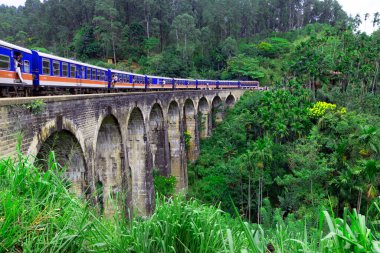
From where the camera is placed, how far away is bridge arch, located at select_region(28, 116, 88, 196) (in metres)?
8.16

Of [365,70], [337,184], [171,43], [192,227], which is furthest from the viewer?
[171,43]

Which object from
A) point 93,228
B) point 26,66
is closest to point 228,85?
point 26,66

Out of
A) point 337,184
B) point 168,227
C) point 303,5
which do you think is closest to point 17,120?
point 168,227

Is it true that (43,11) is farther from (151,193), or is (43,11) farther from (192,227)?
(192,227)

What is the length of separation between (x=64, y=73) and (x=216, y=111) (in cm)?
2963

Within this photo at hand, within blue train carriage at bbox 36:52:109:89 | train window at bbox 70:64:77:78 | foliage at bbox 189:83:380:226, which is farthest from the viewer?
foliage at bbox 189:83:380:226

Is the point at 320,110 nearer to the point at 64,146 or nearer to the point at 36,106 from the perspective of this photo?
the point at 64,146

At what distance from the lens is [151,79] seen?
2548cm

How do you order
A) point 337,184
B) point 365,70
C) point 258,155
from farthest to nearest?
point 365,70
point 258,155
point 337,184

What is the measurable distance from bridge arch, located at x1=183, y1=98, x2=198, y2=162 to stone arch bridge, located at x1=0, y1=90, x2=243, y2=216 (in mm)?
315

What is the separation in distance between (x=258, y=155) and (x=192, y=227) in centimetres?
2120

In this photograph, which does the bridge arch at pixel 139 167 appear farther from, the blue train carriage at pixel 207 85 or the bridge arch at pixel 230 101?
the bridge arch at pixel 230 101

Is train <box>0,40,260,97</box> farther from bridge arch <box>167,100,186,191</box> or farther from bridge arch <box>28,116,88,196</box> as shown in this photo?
bridge arch <box>167,100,186,191</box>

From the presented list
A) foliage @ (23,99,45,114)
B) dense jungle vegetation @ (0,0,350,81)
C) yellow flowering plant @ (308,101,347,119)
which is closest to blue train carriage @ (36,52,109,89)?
foliage @ (23,99,45,114)
